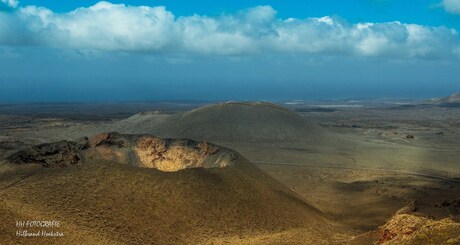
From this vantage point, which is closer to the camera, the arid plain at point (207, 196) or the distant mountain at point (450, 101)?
the arid plain at point (207, 196)

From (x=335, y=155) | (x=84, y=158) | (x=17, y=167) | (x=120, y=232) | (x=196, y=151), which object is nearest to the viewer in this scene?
(x=120, y=232)

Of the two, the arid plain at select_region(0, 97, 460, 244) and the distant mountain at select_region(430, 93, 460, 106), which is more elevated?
the distant mountain at select_region(430, 93, 460, 106)

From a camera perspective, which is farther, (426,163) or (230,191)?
(426,163)

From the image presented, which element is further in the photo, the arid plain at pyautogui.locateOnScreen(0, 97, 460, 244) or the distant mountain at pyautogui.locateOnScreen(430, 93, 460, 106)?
the distant mountain at pyautogui.locateOnScreen(430, 93, 460, 106)

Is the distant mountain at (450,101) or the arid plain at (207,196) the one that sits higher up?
the distant mountain at (450,101)

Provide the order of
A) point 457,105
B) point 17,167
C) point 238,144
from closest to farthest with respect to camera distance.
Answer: point 17,167 < point 238,144 < point 457,105

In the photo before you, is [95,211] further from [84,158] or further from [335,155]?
[335,155]

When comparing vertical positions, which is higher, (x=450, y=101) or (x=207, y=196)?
(x=450, y=101)

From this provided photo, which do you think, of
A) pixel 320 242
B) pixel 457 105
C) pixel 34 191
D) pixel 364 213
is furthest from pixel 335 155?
pixel 457 105

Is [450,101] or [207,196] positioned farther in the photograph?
[450,101]

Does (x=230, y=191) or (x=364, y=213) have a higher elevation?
(x=230, y=191)
